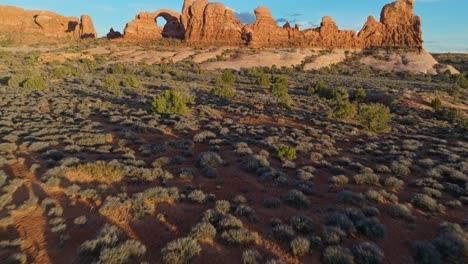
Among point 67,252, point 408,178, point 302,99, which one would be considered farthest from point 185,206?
point 302,99

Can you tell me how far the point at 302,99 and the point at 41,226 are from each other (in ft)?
97.3

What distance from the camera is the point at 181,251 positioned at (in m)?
7.64

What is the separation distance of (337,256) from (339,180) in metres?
5.64

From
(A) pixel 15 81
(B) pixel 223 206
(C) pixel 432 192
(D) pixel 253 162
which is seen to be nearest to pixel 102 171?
(B) pixel 223 206

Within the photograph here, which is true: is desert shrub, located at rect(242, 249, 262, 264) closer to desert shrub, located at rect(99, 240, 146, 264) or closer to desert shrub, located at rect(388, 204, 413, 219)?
desert shrub, located at rect(99, 240, 146, 264)

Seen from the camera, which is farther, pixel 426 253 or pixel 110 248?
pixel 426 253

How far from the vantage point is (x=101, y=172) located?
12.2 meters

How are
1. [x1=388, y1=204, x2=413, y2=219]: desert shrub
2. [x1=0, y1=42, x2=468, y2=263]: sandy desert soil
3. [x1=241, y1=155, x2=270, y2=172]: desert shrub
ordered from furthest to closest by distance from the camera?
[x1=241, y1=155, x2=270, y2=172]: desert shrub < [x1=388, y1=204, x2=413, y2=219]: desert shrub < [x1=0, y1=42, x2=468, y2=263]: sandy desert soil

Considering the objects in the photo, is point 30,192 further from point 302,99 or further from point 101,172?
point 302,99

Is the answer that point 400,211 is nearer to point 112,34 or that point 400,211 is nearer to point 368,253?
point 368,253

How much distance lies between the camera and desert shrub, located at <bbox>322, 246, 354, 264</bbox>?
24.6 ft

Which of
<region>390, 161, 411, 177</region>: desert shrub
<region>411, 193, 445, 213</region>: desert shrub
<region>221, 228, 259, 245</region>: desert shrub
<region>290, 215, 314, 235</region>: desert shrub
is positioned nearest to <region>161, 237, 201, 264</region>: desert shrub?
<region>221, 228, 259, 245</region>: desert shrub

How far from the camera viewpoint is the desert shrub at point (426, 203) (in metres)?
10.6

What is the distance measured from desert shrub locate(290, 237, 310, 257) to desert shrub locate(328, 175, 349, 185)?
5220 millimetres
